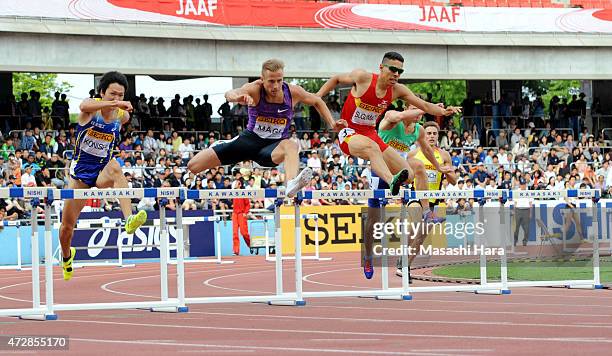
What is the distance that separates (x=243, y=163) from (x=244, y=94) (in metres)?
17.1

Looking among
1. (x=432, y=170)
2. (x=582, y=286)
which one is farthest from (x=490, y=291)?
(x=432, y=170)

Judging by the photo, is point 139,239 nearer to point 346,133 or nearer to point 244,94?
point 346,133

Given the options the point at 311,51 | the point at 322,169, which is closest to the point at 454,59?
the point at 311,51

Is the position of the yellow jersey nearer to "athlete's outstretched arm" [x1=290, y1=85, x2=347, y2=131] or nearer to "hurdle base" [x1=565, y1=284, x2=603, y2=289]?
"hurdle base" [x1=565, y1=284, x2=603, y2=289]

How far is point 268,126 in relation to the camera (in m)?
12.7

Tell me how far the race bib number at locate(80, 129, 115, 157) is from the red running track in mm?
1748

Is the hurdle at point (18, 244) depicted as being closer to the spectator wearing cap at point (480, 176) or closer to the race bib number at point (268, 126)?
the spectator wearing cap at point (480, 176)

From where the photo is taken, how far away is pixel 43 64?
2938 centimetres

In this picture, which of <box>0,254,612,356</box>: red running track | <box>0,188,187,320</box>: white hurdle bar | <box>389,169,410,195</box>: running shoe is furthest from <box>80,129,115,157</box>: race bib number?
<box>389,169,410,195</box>: running shoe

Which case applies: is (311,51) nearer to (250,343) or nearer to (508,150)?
(508,150)

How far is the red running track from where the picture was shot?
8766 mm

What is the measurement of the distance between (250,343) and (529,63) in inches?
1097

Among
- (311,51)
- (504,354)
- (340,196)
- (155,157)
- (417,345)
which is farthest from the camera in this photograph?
(311,51)

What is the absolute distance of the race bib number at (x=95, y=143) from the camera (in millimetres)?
12633
